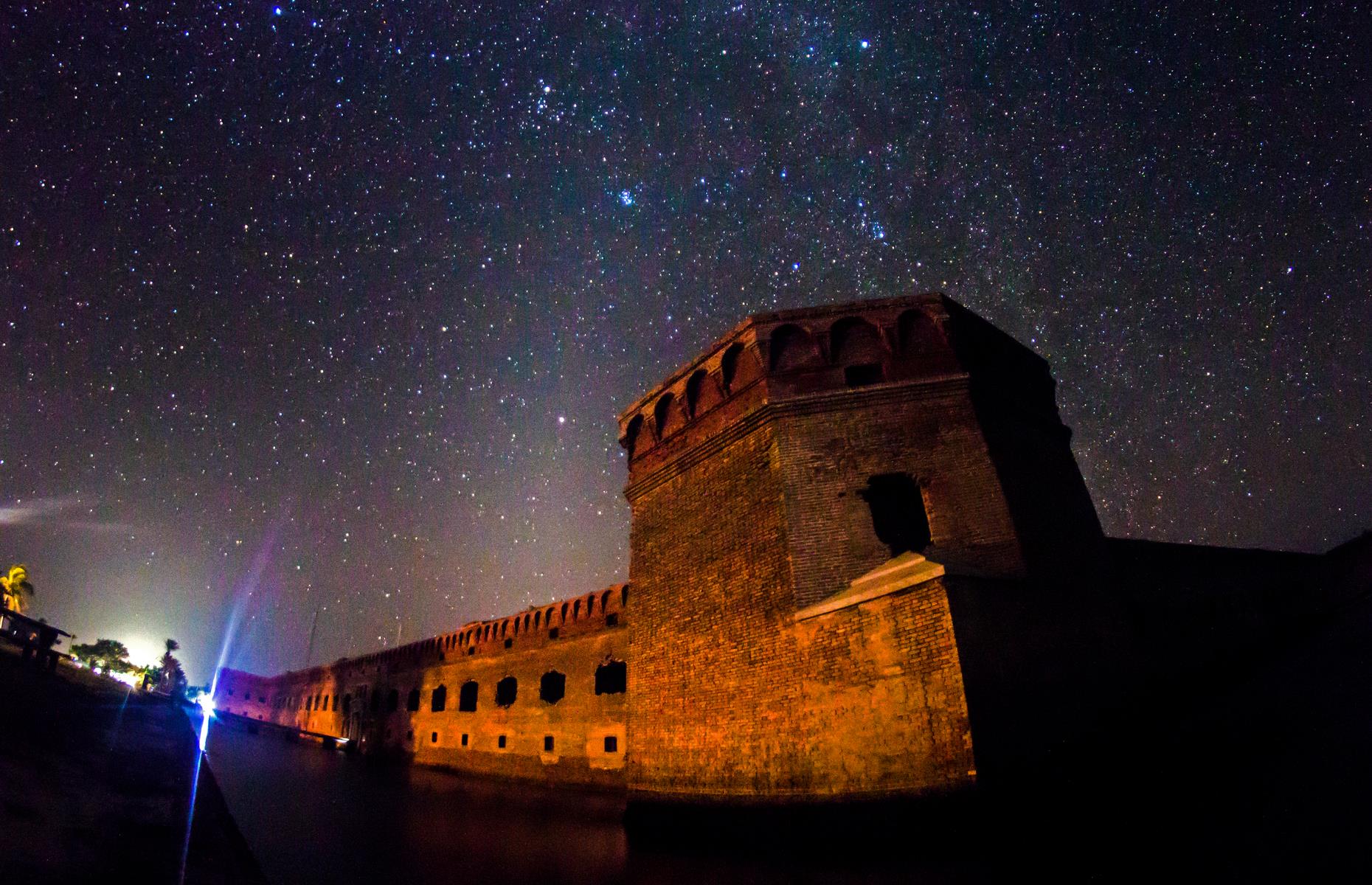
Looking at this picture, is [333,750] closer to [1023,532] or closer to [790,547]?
[790,547]

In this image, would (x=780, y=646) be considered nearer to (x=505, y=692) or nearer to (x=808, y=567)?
(x=808, y=567)

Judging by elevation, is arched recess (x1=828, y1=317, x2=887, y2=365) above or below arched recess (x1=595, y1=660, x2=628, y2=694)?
above

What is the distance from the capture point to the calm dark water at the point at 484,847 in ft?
19.6

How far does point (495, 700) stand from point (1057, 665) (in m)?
18.0

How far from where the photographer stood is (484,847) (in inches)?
306

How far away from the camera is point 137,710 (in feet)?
29.7

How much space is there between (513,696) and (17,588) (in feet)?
168

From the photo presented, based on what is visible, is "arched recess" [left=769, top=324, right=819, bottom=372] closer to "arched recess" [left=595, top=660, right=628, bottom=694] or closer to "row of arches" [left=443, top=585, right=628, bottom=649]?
"row of arches" [left=443, top=585, right=628, bottom=649]

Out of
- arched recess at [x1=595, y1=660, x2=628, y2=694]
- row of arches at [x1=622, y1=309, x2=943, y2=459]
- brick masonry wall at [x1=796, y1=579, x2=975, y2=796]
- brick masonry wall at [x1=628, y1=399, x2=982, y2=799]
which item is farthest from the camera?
arched recess at [x1=595, y1=660, x2=628, y2=694]

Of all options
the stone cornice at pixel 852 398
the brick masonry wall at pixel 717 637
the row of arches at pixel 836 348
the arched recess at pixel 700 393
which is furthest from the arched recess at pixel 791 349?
the arched recess at pixel 700 393

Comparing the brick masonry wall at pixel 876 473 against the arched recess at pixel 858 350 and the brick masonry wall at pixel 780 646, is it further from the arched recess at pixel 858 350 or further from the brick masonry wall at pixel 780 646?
the arched recess at pixel 858 350

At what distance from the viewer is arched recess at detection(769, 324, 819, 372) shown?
31.8 feet

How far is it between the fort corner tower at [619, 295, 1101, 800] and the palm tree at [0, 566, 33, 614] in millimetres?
56666

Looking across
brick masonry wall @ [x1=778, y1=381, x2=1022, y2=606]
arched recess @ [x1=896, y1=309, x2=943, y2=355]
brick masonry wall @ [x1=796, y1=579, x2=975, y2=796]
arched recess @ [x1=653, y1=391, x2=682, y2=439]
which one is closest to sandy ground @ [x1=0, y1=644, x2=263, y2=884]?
brick masonry wall @ [x1=796, y1=579, x2=975, y2=796]
